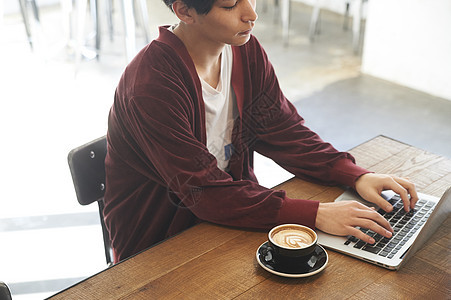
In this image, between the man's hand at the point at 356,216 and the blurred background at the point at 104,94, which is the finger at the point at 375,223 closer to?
the man's hand at the point at 356,216

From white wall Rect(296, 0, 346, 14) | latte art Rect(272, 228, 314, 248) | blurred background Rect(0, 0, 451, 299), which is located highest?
latte art Rect(272, 228, 314, 248)

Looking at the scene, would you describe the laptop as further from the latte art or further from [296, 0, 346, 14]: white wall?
[296, 0, 346, 14]: white wall

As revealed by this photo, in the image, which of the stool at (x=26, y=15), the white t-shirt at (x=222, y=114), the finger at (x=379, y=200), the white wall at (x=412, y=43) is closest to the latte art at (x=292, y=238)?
the finger at (x=379, y=200)

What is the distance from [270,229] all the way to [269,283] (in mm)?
187

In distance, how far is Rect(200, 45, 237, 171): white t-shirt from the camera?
1475mm

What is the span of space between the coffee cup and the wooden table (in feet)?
0.13

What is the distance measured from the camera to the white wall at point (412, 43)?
12.3ft

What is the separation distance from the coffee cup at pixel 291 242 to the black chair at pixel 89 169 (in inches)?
22.7

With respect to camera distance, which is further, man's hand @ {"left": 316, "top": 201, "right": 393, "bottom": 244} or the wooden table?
man's hand @ {"left": 316, "top": 201, "right": 393, "bottom": 244}

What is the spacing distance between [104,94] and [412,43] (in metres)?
2.08

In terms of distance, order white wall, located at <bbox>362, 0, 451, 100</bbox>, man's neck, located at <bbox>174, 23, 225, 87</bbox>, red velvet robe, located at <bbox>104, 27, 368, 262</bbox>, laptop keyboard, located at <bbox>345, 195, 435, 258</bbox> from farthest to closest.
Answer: white wall, located at <bbox>362, 0, 451, 100</bbox> < man's neck, located at <bbox>174, 23, 225, 87</bbox> < red velvet robe, located at <bbox>104, 27, 368, 262</bbox> < laptop keyboard, located at <bbox>345, 195, 435, 258</bbox>

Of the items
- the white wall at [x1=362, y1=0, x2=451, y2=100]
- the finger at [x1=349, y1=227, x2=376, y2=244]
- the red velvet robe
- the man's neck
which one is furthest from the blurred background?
the finger at [x1=349, y1=227, x2=376, y2=244]

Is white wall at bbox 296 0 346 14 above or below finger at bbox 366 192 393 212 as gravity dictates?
below

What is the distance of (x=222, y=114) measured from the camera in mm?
1520
